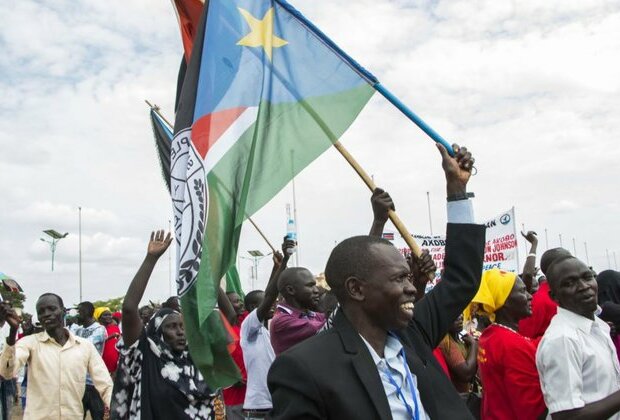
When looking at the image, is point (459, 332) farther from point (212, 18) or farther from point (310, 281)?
point (212, 18)

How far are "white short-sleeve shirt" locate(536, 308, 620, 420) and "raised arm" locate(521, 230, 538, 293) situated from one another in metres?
3.46

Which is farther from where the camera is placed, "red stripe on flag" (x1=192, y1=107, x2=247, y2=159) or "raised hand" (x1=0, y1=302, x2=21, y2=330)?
"raised hand" (x1=0, y1=302, x2=21, y2=330)

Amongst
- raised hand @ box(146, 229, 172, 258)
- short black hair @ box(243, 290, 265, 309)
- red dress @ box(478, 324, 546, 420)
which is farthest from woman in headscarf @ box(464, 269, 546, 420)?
short black hair @ box(243, 290, 265, 309)

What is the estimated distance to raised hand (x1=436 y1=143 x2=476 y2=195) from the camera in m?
3.26

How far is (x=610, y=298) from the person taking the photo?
5520mm

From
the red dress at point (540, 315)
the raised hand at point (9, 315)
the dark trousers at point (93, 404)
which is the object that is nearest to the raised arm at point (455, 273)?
the red dress at point (540, 315)

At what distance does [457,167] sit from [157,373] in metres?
2.71

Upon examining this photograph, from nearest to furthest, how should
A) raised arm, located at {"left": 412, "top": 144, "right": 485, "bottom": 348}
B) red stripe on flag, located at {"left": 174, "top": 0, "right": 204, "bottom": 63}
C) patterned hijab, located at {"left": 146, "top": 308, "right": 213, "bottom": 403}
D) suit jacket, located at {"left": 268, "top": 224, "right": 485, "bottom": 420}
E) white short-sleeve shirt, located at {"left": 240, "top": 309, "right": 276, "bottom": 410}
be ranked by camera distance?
suit jacket, located at {"left": 268, "top": 224, "right": 485, "bottom": 420} → raised arm, located at {"left": 412, "top": 144, "right": 485, "bottom": 348} → patterned hijab, located at {"left": 146, "top": 308, "right": 213, "bottom": 403} → red stripe on flag, located at {"left": 174, "top": 0, "right": 204, "bottom": 63} → white short-sleeve shirt, located at {"left": 240, "top": 309, "right": 276, "bottom": 410}

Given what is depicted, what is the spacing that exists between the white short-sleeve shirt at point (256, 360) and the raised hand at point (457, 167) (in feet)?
10.4

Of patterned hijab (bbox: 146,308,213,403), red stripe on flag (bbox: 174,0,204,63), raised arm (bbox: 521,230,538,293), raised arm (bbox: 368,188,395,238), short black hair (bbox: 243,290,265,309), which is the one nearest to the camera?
raised arm (bbox: 368,188,395,238)

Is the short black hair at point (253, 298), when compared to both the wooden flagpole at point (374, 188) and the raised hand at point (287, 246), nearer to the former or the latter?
the raised hand at point (287, 246)

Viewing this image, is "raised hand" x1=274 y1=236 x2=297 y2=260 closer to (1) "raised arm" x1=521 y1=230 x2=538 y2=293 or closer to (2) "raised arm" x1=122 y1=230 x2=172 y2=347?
(2) "raised arm" x1=122 y1=230 x2=172 y2=347

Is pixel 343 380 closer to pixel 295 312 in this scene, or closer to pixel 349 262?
pixel 349 262

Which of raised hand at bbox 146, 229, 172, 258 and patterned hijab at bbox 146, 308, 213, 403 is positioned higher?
raised hand at bbox 146, 229, 172, 258
